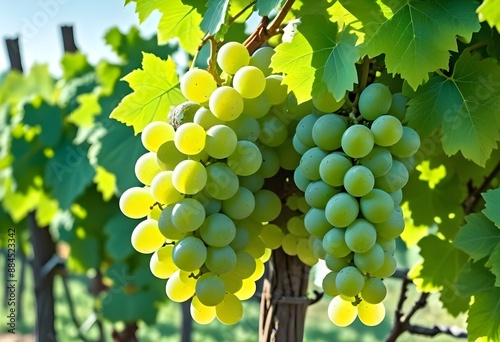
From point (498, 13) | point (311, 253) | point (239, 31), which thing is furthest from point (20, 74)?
point (498, 13)

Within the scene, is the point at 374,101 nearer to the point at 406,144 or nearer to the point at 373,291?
the point at 406,144

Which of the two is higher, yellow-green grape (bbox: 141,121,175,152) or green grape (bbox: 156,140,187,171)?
yellow-green grape (bbox: 141,121,175,152)

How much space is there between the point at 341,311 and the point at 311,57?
10.3 inches

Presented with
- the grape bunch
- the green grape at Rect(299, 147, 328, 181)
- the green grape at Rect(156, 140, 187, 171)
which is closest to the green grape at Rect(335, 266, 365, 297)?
the grape bunch

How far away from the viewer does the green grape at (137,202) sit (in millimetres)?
680

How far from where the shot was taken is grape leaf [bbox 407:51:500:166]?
0.65 metres

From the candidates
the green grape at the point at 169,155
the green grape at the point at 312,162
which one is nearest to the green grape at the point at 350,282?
the green grape at the point at 312,162

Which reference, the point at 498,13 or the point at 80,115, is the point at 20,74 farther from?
the point at 498,13

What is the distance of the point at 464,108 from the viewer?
665mm

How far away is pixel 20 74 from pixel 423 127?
2.17 metres

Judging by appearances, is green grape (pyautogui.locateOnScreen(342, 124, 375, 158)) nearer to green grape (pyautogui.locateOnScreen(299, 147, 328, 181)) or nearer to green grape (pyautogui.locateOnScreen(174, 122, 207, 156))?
green grape (pyautogui.locateOnScreen(299, 147, 328, 181))

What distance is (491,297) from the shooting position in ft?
2.37

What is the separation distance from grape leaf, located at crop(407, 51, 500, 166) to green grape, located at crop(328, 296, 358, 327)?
188 mm

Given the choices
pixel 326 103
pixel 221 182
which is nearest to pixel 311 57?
pixel 326 103
